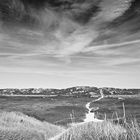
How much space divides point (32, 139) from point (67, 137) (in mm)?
3344

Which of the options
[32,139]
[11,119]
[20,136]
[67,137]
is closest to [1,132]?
[20,136]

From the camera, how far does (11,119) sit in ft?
43.2

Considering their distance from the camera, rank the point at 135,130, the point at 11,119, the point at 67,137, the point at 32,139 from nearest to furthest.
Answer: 1. the point at 135,130
2. the point at 67,137
3. the point at 32,139
4. the point at 11,119

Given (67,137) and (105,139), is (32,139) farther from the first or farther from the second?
(105,139)

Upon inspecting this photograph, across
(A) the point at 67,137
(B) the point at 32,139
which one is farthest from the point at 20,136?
(A) the point at 67,137

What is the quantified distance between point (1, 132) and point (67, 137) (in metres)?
3.30

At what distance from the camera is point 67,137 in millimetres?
6613

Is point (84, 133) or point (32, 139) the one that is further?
point (32, 139)

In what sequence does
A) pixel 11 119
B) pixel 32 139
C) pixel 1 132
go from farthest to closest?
pixel 11 119 < pixel 32 139 < pixel 1 132

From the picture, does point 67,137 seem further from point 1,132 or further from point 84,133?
point 1,132

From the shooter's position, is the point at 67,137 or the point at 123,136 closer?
the point at 123,136

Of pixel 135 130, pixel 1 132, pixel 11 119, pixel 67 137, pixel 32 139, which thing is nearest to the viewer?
pixel 135 130

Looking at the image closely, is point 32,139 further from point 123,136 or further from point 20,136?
point 123,136

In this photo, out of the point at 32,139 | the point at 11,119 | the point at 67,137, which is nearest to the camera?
the point at 67,137
